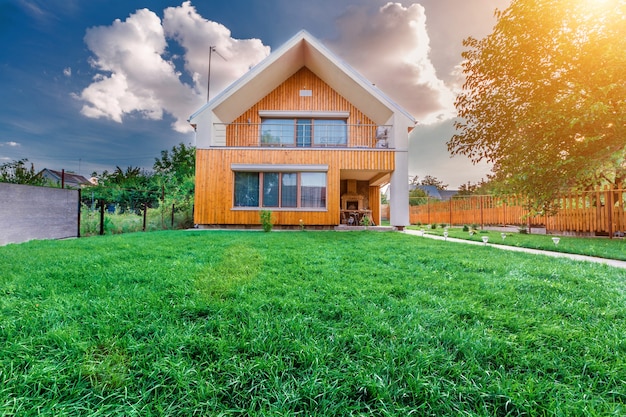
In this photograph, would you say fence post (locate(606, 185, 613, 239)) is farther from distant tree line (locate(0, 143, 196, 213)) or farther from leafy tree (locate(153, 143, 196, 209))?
leafy tree (locate(153, 143, 196, 209))

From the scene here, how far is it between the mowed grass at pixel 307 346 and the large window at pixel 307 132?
10547 millimetres

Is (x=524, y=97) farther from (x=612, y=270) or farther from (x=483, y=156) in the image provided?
(x=612, y=270)

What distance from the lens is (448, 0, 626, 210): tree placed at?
760 centimetres

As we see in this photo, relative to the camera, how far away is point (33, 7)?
9672 millimetres

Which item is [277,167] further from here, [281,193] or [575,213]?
[575,213]

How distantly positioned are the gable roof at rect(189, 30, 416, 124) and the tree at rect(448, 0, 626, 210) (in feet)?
9.59

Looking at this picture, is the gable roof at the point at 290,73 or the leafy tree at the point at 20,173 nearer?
the leafy tree at the point at 20,173

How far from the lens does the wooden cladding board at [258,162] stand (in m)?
11.1

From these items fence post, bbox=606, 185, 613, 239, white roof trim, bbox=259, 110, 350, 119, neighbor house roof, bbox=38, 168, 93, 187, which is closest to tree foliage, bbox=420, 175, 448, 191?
white roof trim, bbox=259, 110, 350, 119

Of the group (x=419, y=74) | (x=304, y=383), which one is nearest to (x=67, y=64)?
(x=419, y=74)

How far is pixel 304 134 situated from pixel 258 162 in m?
3.07

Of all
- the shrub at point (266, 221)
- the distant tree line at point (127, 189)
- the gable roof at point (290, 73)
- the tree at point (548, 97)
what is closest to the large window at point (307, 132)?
the gable roof at point (290, 73)

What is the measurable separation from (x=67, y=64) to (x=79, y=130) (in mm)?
5013

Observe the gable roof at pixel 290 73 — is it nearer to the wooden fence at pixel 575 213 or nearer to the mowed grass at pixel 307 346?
the wooden fence at pixel 575 213
